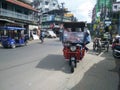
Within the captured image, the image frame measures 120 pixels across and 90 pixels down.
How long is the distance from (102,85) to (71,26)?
695 cm

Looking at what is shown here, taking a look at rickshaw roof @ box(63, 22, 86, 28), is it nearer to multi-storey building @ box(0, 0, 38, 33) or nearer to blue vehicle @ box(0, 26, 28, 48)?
blue vehicle @ box(0, 26, 28, 48)

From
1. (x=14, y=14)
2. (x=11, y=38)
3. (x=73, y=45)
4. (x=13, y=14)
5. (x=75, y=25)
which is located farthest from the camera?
(x=14, y=14)

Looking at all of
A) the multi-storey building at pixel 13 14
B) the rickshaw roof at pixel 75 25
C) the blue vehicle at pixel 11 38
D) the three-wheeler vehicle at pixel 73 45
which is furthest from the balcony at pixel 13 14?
the three-wheeler vehicle at pixel 73 45

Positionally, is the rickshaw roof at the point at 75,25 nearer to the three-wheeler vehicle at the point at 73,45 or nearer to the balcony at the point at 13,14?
the three-wheeler vehicle at the point at 73,45

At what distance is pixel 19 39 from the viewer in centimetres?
2464

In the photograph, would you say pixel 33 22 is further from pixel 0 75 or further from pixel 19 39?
pixel 0 75

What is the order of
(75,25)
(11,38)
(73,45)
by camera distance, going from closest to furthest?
(73,45)
(75,25)
(11,38)

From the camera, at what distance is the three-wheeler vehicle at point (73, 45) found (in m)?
10.9

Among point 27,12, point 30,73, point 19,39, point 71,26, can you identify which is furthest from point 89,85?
point 27,12

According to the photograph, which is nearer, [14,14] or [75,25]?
[75,25]

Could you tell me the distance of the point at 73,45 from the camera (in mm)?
11141

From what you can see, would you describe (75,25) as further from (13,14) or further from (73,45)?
(13,14)

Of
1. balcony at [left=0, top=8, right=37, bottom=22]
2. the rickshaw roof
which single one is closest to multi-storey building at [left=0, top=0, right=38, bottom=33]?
balcony at [left=0, top=8, right=37, bottom=22]

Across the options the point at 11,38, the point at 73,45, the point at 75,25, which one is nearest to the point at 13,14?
the point at 11,38
